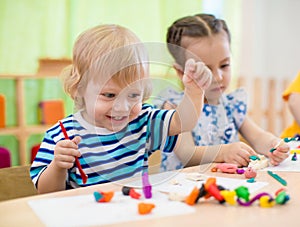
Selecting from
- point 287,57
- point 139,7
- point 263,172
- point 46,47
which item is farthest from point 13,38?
point 287,57

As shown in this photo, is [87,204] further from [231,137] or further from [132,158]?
[231,137]

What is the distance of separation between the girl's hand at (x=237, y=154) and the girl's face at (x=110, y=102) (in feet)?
0.72

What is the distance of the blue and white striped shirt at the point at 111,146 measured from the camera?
2.30 feet

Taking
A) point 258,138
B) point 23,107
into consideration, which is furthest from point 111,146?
point 23,107

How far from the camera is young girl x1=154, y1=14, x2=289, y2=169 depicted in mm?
814

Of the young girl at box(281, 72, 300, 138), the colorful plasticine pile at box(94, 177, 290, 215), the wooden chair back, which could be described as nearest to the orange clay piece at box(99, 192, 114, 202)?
the colorful plasticine pile at box(94, 177, 290, 215)

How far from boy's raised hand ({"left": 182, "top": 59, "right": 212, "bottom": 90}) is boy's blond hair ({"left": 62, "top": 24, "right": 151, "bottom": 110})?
0.07m

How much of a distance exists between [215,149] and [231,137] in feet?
0.90

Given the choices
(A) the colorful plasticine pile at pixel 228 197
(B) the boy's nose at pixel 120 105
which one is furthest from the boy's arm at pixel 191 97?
(A) the colorful plasticine pile at pixel 228 197

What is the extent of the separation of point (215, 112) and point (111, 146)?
37 centimetres

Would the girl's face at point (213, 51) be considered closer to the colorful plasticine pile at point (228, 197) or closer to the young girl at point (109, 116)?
the young girl at point (109, 116)

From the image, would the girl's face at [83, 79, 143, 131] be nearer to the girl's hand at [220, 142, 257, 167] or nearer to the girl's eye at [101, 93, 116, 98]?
the girl's eye at [101, 93, 116, 98]

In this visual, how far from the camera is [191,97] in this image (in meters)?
0.73

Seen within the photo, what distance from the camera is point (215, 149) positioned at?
2.92 ft
